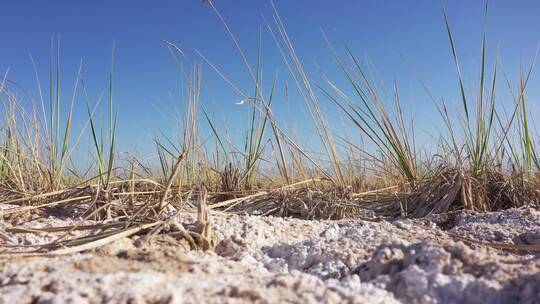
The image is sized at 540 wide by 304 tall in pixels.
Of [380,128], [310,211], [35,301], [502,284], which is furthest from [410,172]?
[35,301]

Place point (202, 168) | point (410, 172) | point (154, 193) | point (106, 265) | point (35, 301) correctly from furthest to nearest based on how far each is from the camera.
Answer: point (202, 168) → point (410, 172) → point (154, 193) → point (106, 265) → point (35, 301)

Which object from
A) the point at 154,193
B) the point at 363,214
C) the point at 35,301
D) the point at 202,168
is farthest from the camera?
the point at 202,168

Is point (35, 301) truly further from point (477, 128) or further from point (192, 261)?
point (477, 128)

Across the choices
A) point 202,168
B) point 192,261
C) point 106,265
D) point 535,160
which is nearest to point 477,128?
point 535,160

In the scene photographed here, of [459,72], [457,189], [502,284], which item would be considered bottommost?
[502,284]

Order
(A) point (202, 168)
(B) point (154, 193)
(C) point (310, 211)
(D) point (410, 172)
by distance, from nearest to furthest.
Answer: (C) point (310, 211) → (B) point (154, 193) → (D) point (410, 172) → (A) point (202, 168)

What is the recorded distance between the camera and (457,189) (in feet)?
5.52

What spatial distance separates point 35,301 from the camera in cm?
61

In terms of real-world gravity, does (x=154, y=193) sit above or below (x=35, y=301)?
above

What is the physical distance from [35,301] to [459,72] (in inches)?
78.8

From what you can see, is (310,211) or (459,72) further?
(459,72)

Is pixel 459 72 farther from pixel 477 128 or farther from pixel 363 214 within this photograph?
pixel 363 214

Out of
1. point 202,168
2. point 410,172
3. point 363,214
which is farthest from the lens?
point 202,168

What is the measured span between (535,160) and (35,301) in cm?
224
